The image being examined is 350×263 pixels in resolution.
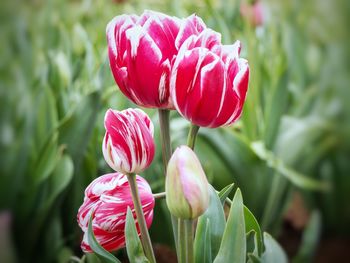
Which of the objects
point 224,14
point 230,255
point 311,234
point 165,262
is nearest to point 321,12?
point 224,14

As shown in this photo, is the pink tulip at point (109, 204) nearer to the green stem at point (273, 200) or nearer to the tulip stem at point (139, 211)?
the tulip stem at point (139, 211)

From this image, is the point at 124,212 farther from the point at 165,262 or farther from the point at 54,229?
the point at 54,229

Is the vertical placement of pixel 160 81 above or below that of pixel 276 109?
above

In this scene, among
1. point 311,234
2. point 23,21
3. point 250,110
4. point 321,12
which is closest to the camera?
point 311,234

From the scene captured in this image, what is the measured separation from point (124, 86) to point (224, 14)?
87 centimetres

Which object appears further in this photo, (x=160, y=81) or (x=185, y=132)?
(x=185, y=132)

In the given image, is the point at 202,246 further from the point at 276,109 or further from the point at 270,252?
the point at 276,109

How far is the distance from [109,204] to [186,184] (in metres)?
0.08

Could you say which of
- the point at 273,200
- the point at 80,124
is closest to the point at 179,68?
the point at 80,124

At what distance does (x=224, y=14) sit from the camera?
4.29ft

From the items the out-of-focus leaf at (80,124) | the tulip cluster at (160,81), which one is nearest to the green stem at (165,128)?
the tulip cluster at (160,81)

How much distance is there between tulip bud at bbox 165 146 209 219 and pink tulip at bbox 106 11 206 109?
58 millimetres

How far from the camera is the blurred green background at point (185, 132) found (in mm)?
841

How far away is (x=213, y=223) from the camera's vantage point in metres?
0.52
